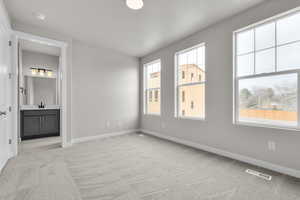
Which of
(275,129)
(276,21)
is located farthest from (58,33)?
(275,129)

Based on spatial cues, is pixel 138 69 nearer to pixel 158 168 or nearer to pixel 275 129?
pixel 158 168

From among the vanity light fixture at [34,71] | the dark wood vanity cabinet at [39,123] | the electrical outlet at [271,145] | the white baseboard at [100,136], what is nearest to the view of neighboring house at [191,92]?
the electrical outlet at [271,145]

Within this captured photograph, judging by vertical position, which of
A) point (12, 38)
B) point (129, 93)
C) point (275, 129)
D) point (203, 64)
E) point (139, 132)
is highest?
point (12, 38)

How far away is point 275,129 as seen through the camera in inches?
89.0

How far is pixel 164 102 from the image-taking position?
14.3 ft

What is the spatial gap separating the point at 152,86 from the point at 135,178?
129 inches

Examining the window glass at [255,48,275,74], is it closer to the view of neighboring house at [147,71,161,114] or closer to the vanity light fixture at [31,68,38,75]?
the view of neighboring house at [147,71,161,114]

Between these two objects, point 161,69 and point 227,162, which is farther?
point 161,69

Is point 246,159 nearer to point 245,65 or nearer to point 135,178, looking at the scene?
point 245,65

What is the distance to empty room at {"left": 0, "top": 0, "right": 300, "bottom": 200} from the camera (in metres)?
2.00

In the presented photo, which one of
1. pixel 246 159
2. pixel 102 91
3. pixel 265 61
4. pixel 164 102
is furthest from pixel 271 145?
pixel 102 91

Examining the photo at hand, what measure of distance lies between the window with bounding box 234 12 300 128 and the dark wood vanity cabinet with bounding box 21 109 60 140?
511 cm

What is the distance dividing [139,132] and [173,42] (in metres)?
3.13

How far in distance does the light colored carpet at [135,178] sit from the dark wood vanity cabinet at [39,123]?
4.73ft
